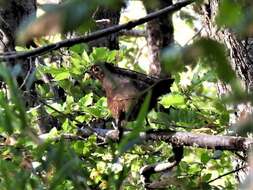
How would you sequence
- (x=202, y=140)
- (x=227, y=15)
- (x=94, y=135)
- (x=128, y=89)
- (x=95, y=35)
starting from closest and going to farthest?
(x=227, y=15)
(x=95, y=35)
(x=128, y=89)
(x=202, y=140)
(x=94, y=135)

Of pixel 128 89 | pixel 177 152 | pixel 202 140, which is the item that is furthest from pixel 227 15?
pixel 177 152

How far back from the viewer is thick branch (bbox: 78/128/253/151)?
126 cm

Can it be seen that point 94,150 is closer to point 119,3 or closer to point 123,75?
point 123,75

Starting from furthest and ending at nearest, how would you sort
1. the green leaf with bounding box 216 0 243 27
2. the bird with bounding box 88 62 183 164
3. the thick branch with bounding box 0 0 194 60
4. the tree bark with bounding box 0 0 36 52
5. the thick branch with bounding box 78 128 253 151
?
the tree bark with bounding box 0 0 36 52 < the thick branch with bounding box 78 128 253 151 < the bird with bounding box 88 62 183 164 < the thick branch with bounding box 0 0 194 60 < the green leaf with bounding box 216 0 243 27

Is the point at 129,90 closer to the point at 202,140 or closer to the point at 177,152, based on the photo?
the point at 202,140

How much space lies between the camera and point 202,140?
4.30 feet

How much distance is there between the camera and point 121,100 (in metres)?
1.24

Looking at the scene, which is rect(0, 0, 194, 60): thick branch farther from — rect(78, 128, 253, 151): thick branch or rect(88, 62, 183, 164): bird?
rect(78, 128, 253, 151): thick branch

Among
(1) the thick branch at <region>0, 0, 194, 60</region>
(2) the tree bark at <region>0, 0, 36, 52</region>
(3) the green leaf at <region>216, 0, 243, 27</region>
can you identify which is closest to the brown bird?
(1) the thick branch at <region>0, 0, 194, 60</region>

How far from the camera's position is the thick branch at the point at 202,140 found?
1257mm

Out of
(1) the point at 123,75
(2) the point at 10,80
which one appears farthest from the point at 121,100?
(2) the point at 10,80

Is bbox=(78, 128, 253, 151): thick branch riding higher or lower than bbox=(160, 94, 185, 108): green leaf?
lower

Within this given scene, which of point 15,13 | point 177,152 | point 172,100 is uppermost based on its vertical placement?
point 15,13

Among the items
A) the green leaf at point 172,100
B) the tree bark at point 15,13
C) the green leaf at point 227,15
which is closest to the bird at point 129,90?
the green leaf at point 172,100
